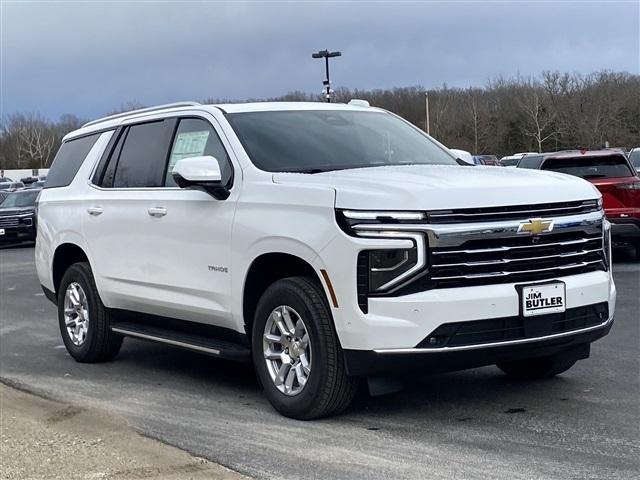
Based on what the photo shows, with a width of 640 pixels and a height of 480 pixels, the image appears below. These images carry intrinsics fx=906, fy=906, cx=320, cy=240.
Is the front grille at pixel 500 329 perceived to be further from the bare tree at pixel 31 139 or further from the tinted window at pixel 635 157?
the bare tree at pixel 31 139

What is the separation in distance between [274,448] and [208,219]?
71.2 inches

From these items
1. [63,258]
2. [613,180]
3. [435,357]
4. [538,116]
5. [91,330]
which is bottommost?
[91,330]

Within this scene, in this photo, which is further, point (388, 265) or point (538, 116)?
point (538, 116)

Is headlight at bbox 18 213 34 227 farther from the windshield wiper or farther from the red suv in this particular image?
the windshield wiper

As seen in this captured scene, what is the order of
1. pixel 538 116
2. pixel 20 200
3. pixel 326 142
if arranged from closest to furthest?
pixel 326 142, pixel 20 200, pixel 538 116

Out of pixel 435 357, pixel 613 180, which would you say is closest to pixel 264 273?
pixel 435 357

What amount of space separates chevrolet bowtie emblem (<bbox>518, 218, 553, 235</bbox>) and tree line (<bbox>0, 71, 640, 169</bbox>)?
43.4 meters

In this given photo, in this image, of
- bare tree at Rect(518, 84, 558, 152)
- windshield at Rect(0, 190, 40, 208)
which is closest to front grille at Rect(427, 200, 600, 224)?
windshield at Rect(0, 190, 40, 208)

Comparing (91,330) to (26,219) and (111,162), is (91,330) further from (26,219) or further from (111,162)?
(26,219)

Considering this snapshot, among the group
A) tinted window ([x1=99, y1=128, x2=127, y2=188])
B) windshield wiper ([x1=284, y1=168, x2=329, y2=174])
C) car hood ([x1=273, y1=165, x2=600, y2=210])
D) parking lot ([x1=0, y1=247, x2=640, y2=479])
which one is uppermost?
tinted window ([x1=99, y1=128, x2=127, y2=188])

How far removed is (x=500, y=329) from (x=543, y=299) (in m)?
0.33

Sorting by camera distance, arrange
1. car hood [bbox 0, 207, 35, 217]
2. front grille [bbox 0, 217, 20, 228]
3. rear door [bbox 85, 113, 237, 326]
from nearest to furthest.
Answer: rear door [bbox 85, 113, 237, 326] < front grille [bbox 0, 217, 20, 228] < car hood [bbox 0, 207, 35, 217]

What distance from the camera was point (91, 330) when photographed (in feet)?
25.8

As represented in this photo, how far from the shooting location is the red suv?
44.3 feet
